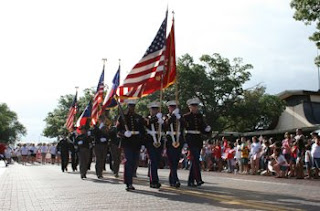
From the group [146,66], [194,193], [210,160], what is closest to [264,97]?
[210,160]

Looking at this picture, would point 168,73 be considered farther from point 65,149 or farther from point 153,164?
point 65,149

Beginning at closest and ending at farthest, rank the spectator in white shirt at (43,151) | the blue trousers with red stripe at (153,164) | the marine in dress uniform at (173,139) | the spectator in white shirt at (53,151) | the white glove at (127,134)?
the white glove at (127,134) → the blue trousers with red stripe at (153,164) → the marine in dress uniform at (173,139) → the spectator in white shirt at (53,151) → the spectator in white shirt at (43,151)

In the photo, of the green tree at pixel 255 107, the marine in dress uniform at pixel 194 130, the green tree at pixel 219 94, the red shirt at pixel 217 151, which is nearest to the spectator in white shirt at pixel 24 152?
the green tree at pixel 219 94

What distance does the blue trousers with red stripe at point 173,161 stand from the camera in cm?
1191

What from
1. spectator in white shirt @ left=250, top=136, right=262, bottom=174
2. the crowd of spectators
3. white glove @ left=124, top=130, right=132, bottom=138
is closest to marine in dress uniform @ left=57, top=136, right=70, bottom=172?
the crowd of spectators

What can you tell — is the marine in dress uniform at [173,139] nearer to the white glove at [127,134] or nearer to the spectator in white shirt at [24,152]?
the white glove at [127,134]

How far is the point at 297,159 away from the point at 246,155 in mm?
3843

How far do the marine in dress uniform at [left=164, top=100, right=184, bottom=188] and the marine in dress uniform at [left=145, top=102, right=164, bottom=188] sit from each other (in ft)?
0.73

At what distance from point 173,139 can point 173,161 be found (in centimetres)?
56

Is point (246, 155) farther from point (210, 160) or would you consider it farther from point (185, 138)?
point (185, 138)

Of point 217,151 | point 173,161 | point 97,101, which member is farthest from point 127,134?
point 217,151

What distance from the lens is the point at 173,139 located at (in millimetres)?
11992

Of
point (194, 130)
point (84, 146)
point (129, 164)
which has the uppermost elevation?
point (194, 130)

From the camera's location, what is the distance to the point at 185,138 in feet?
39.7
